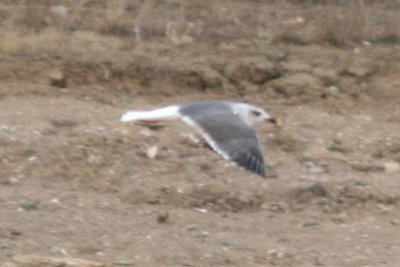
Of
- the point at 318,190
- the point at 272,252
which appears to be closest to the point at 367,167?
the point at 318,190

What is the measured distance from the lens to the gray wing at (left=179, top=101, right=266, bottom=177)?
7.87 m

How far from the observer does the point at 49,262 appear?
7453 mm

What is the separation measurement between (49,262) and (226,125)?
1.39 metres

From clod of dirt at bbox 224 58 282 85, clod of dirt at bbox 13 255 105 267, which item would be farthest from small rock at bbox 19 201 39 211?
clod of dirt at bbox 224 58 282 85

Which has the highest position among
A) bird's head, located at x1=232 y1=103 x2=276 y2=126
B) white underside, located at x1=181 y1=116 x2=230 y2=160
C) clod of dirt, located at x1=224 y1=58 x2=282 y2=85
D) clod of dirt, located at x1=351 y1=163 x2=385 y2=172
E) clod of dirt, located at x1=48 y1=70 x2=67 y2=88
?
white underside, located at x1=181 y1=116 x2=230 y2=160

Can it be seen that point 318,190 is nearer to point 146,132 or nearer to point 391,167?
point 391,167

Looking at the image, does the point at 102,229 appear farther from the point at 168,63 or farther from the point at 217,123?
the point at 168,63

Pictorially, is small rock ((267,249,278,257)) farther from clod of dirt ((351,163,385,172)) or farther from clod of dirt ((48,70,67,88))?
clod of dirt ((48,70,67,88))

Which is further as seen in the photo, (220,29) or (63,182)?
(220,29)

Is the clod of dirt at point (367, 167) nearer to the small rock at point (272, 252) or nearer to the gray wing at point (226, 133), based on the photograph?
the gray wing at point (226, 133)

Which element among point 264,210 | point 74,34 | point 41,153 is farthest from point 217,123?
point 74,34

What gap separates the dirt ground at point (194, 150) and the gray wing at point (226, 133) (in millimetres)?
504

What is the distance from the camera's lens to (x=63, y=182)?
9.06 meters

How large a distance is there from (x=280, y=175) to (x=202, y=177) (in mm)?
510
